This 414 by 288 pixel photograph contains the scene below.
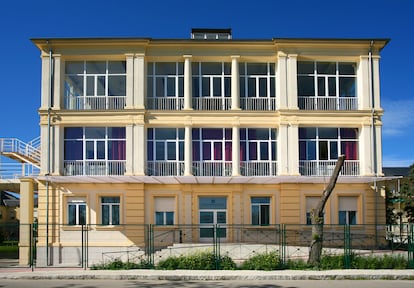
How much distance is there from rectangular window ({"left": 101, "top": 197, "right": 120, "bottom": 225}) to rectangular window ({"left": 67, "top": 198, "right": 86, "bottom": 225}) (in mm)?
1046

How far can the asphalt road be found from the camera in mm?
17125

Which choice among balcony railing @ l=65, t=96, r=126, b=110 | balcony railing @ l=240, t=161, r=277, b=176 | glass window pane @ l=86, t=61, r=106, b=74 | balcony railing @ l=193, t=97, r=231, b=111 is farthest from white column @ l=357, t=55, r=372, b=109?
glass window pane @ l=86, t=61, r=106, b=74

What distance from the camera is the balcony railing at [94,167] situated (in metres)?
28.8

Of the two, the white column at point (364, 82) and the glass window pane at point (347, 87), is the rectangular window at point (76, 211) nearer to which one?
the glass window pane at point (347, 87)

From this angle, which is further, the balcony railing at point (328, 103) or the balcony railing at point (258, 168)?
the balcony railing at point (328, 103)

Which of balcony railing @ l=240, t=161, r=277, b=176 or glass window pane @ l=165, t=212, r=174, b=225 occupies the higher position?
balcony railing @ l=240, t=161, r=277, b=176

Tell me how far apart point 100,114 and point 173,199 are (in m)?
6.30

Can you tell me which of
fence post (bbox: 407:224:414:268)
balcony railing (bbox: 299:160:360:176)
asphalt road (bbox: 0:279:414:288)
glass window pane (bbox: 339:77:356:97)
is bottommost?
asphalt road (bbox: 0:279:414:288)

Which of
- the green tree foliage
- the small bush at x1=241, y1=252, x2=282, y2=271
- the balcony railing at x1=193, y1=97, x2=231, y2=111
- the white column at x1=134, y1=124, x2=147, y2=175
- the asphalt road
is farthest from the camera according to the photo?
the green tree foliage

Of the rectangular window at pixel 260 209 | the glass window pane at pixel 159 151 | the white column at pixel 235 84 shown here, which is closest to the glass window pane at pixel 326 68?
the white column at pixel 235 84

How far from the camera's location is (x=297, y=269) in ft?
66.8

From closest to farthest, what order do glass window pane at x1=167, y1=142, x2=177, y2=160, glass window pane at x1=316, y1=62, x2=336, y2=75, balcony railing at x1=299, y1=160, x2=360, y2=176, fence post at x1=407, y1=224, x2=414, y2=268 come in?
fence post at x1=407, y1=224, x2=414, y2=268, balcony railing at x1=299, y1=160, x2=360, y2=176, glass window pane at x1=167, y1=142, x2=177, y2=160, glass window pane at x1=316, y1=62, x2=336, y2=75

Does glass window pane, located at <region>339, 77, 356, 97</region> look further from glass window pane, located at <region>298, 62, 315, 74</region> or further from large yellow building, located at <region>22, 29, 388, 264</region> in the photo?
glass window pane, located at <region>298, 62, 315, 74</region>

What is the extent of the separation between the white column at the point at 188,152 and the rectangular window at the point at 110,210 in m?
4.20
